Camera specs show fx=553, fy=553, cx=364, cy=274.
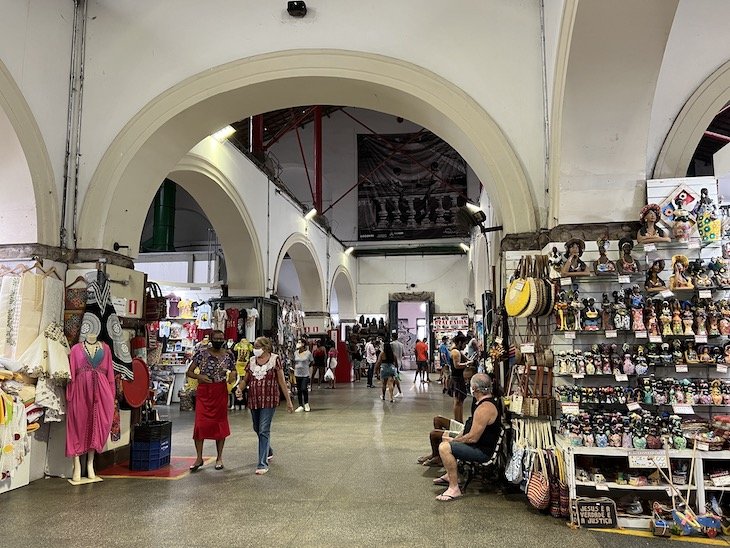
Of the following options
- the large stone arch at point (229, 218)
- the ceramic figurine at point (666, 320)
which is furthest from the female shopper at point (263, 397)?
the large stone arch at point (229, 218)

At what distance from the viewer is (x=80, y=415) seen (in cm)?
501

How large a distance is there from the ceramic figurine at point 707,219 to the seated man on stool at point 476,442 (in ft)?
6.54

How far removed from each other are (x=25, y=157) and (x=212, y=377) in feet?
8.83

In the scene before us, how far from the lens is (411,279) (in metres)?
20.0

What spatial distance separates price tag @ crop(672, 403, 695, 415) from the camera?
3.96 m

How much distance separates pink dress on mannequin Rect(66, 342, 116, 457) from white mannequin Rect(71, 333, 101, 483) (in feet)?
0.15

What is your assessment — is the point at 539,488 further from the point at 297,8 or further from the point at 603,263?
the point at 297,8

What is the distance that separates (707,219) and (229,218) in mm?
7345

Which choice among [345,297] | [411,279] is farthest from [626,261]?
[411,279]

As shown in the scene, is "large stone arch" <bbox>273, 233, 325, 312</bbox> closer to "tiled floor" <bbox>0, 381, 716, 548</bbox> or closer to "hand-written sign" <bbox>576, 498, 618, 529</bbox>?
"tiled floor" <bbox>0, 381, 716, 548</bbox>

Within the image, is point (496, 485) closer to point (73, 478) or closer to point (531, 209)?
point (531, 209)

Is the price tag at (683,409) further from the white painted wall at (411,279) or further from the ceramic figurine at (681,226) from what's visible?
the white painted wall at (411,279)

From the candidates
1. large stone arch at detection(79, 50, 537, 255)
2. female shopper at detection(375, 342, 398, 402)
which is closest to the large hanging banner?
female shopper at detection(375, 342, 398, 402)

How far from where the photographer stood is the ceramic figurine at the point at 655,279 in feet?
13.6
